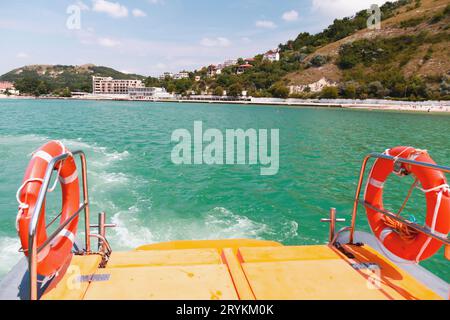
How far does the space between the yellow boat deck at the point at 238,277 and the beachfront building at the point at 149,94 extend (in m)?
138

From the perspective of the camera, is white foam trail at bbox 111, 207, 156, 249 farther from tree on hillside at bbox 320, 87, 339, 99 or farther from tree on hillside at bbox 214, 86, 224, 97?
tree on hillside at bbox 214, 86, 224, 97

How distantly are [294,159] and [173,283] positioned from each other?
13749 millimetres

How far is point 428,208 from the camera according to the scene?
2926 millimetres

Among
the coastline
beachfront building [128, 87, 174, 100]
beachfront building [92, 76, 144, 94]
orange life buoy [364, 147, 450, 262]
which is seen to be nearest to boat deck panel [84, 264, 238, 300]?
orange life buoy [364, 147, 450, 262]

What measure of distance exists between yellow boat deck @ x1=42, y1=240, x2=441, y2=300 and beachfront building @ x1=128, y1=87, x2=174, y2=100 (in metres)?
138

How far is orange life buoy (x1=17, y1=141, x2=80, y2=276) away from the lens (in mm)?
2385

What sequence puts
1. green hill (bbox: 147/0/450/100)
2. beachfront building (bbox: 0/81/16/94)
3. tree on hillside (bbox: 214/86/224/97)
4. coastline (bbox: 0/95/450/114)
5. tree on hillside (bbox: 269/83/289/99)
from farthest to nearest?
beachfront building (bbox: 0/81/16/94), tree on hillside (bbox: 214/86/224/97), tree on hillside (bbox: 269/83/289/99), green hill (bbox: 147/0/450/100), coastline (bbox: 0/95/450/114)

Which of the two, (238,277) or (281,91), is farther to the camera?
(281,91)

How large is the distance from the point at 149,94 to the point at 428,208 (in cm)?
14682

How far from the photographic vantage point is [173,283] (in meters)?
2.68

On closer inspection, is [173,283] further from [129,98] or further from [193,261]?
[129,98]

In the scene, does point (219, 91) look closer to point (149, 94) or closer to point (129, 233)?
point (149, 94)

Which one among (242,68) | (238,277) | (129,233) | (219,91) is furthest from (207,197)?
(242,68)
